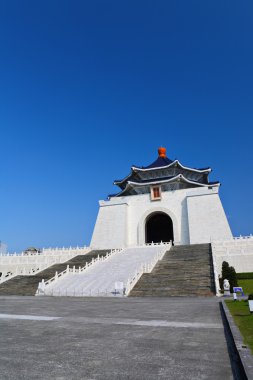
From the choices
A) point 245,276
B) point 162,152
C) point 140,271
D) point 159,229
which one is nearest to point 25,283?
point 140,271

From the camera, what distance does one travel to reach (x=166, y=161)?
42.8 m

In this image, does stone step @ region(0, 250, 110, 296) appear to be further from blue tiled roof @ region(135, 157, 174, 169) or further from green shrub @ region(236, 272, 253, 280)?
blue tiled roof @ region(135, 157, 174, 169)

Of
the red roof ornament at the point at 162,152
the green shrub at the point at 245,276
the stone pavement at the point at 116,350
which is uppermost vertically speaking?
the red roof ornament at the point at 162,152

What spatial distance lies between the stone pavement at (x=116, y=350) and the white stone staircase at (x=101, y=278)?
906 centimetres

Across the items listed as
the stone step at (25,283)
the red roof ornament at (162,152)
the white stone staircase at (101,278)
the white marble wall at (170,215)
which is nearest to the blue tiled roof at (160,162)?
the red roof ornament at (162,152)

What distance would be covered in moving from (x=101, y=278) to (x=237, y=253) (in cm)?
1160

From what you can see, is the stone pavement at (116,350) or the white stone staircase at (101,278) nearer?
the stone pavement at (116,350)

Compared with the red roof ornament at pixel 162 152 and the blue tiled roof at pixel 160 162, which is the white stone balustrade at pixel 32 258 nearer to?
the blue tiled roof at pixel 160 162

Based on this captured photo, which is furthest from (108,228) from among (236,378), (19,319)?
(236,378)

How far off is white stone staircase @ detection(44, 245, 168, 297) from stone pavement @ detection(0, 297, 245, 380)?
29.7ft

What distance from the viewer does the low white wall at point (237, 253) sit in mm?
22828

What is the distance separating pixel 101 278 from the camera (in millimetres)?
18672

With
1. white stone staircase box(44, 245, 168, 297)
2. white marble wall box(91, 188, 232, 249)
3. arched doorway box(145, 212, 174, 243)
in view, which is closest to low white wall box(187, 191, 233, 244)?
white marble wall box(91, 188, 232, 249)

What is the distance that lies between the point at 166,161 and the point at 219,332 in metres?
37.9
